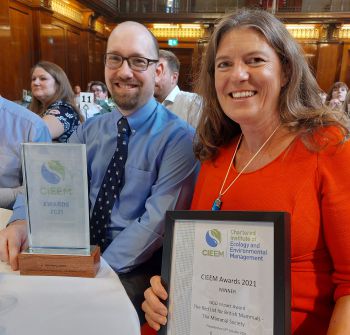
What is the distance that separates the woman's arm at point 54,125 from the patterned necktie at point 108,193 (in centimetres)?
176

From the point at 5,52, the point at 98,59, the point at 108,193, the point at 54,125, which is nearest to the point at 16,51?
the point at 5,52

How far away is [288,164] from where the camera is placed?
3.42ft

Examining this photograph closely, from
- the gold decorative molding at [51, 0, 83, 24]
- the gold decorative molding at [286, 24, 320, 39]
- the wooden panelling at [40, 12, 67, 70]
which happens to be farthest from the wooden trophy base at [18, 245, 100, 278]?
the gold decorative molding at [286, 24, 320, 39]

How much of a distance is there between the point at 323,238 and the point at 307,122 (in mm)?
361

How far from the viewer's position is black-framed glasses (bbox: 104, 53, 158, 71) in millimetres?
1549

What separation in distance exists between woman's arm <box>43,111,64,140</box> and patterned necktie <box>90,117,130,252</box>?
1756 mm

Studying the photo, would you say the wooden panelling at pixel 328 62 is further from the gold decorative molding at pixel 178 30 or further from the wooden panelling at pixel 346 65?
the gold decorative molding at pixel 178 30

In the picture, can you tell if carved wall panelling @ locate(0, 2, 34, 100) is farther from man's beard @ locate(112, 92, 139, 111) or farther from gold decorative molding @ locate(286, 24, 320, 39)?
gold decorative molding @ locate(286, 24, 320, 39)

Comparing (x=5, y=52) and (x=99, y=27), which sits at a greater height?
(x=99, y=27)

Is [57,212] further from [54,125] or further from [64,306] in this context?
[54,125]

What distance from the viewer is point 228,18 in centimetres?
117

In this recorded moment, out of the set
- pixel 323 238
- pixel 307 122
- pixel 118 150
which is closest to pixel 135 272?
pixel 118 150

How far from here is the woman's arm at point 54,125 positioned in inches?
122

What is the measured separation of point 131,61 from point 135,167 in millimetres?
475
